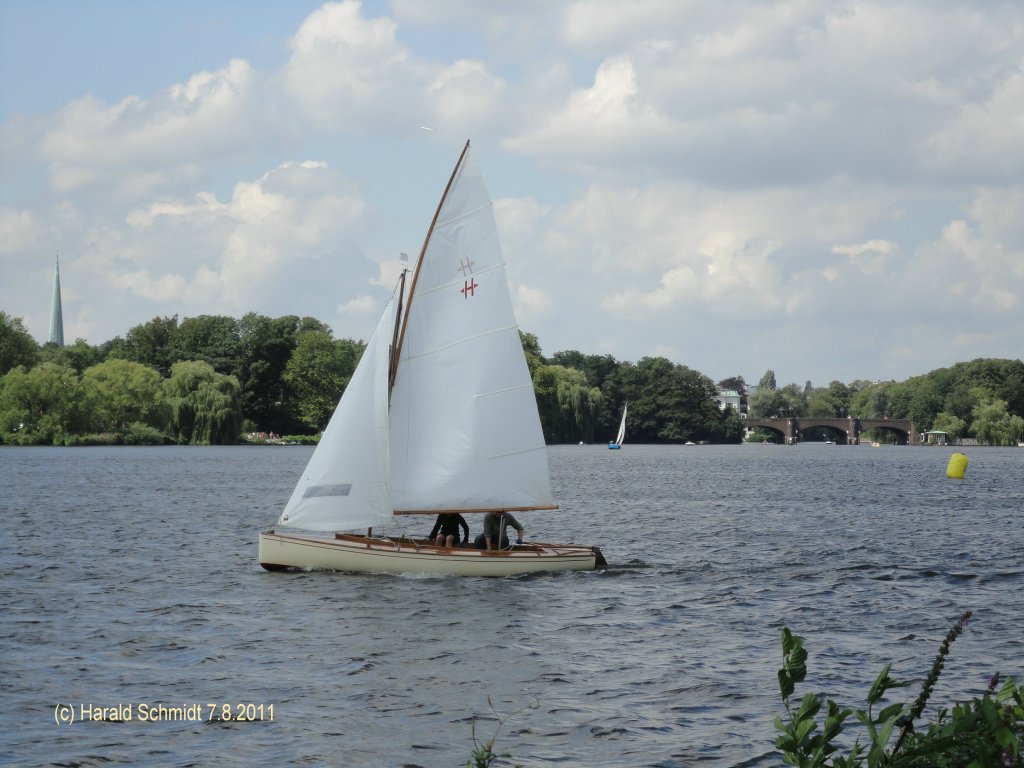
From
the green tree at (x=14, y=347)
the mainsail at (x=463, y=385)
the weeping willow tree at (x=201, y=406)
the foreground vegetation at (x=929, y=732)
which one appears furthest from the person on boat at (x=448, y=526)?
the green tree at (x=14, y=347)

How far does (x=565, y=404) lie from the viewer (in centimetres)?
16962

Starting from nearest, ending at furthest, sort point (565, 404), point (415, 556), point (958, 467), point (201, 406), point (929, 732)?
point (929, 732), point (415, 556), point (958, 467), point (201, 406), point (565, 404)

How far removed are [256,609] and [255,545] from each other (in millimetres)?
13694

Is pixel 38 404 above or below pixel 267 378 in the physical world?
below

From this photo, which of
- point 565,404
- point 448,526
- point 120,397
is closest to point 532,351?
point 565,404

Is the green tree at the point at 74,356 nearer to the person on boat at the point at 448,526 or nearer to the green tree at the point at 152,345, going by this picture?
the green tree at the point at 152,345

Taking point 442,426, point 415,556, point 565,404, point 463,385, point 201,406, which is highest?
point 565,404

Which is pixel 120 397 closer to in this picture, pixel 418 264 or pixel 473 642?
pixel 418 264

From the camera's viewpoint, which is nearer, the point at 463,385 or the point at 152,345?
the point at 463,385

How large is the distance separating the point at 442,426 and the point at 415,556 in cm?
336

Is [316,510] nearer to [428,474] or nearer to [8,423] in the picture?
[428,474]

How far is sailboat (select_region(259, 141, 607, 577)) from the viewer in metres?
28.8

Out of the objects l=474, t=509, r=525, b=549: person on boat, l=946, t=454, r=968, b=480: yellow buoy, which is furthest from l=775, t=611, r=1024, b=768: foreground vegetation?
l=946, t=454, r=968, b=480: yellow buoy

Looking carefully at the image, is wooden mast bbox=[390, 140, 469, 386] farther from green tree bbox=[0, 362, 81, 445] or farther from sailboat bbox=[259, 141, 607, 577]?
green tree bbox=[0, 362, 81, 445]
